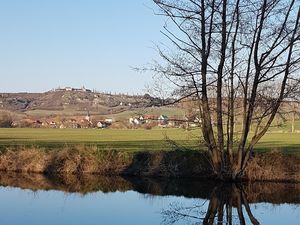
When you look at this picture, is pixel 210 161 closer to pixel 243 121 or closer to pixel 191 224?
pixel 243 121

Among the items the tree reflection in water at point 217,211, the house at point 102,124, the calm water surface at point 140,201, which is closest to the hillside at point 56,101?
the house at point 102,124

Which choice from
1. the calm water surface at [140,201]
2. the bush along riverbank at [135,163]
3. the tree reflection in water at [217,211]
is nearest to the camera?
the tree reflection in water at [217,211]

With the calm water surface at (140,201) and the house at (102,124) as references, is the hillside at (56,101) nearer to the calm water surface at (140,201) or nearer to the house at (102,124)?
the house at (102,124)

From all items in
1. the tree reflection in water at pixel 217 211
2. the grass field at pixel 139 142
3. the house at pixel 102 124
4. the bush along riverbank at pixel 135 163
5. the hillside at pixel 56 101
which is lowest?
the tree reflection in water at pixel 217 211

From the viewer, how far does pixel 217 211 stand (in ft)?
62.2

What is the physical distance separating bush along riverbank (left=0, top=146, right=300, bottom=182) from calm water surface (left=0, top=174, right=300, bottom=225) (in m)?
1.01

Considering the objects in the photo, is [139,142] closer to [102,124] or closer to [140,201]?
[140,201]

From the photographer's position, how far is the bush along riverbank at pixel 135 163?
2542 centimetres

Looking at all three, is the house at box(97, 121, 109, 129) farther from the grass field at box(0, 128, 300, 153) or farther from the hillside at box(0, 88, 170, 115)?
the grass field at box(0, 128, 300, 153)

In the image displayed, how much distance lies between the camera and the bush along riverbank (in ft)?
83.4

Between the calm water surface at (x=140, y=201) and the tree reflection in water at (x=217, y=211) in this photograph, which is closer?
the tree reflection in water at (x=217, y=211)

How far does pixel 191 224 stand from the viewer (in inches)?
679

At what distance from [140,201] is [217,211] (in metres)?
3.73

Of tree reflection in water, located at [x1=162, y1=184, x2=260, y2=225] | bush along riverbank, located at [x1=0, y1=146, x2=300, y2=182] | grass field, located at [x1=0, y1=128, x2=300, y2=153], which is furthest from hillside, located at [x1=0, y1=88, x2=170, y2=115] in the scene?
tree reflection in water, located at [x1=162, y1=184, x2=260, y2=225]
